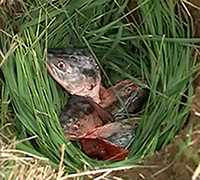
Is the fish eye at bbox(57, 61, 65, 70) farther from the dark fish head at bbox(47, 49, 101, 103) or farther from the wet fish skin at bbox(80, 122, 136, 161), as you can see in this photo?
the wet fish skin at bbox(80, 122, 136, 161)

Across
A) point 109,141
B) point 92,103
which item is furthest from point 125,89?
point 109,141

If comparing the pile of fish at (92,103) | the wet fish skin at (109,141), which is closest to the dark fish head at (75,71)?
the pile of fish at (92,103)

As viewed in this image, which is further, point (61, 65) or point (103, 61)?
point (103, 61)

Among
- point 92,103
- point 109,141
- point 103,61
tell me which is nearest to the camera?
point 109,141

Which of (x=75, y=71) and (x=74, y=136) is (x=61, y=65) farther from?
(x=74, y=136)

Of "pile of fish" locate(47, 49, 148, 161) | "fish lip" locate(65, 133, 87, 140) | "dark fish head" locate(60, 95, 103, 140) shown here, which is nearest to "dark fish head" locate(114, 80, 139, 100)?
"pile of fish" locate(47, 49, 148, 161)
